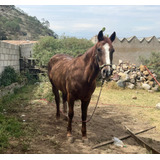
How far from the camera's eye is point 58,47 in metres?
13.3

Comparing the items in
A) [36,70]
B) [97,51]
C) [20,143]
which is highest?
[97,51]

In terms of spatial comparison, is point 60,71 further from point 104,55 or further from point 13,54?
point 13,54

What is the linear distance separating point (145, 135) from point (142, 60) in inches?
443

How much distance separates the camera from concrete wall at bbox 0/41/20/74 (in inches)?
368

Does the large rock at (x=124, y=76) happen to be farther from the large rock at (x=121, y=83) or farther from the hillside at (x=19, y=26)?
the hillside at (x=19, y=26)

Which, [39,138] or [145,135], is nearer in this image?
[39,138]

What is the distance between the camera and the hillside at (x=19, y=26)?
40700 millimetres

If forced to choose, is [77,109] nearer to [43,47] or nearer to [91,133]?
[91,133]

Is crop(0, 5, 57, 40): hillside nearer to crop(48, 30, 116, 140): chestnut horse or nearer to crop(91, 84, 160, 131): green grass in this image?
crop(91, 84, 160, 131): green grass

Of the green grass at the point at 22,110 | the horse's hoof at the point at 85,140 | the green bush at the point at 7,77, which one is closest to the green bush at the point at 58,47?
the green bush at the point at 7,77

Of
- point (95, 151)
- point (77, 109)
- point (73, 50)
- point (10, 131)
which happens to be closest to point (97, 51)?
point (95, 151)

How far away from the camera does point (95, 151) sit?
364cm

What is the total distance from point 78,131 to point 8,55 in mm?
7475

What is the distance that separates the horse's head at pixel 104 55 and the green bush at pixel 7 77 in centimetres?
697
